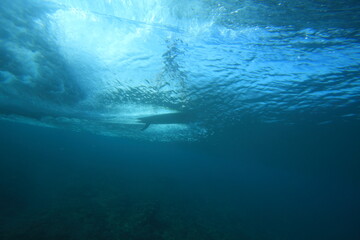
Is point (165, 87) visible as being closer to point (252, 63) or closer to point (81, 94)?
point (252, 63)

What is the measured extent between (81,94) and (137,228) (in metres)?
12.9

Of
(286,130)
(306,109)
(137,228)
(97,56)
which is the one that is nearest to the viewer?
(97,56)

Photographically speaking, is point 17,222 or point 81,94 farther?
point 81,94

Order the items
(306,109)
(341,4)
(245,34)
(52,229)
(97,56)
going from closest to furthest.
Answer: (341,4) → (245,34) → (97,56) → (52,229) → (306,109)

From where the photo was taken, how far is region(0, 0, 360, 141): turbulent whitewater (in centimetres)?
674

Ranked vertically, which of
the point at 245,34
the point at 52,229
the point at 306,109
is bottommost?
the point at 52,229

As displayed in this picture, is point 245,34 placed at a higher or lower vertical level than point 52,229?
higher

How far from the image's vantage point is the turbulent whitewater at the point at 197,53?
6.74 meters

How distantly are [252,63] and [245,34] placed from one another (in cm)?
195

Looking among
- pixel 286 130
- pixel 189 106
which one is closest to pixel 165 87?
pixel 189 106

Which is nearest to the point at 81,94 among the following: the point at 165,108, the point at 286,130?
the point at 165,108

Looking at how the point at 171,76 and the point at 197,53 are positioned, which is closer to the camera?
the point at 197,53

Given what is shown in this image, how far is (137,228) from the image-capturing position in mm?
15188

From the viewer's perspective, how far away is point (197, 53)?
8.89m
